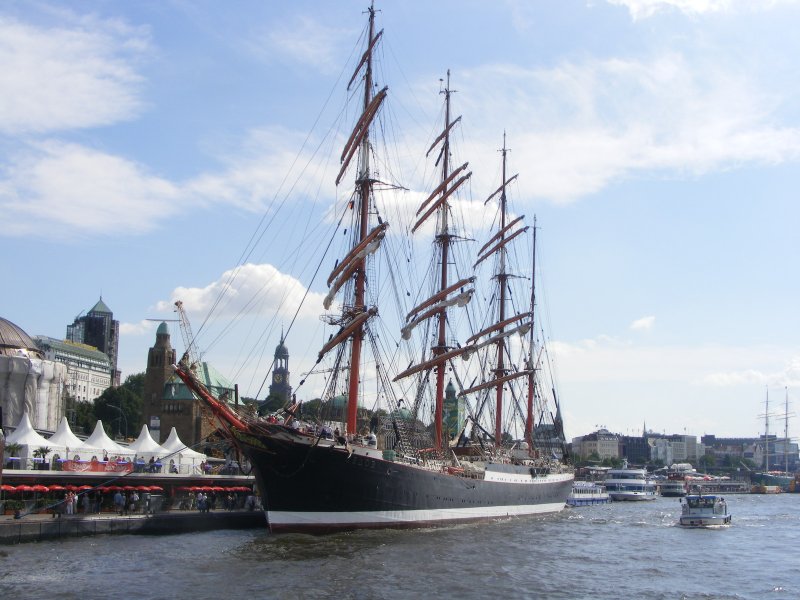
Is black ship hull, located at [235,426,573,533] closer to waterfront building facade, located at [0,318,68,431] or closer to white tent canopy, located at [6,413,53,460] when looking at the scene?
white tent canopy, located at [6,413,53,460]

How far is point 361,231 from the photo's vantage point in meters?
53.8

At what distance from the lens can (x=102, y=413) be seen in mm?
138375

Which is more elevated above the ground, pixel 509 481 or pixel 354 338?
pixel 354 338

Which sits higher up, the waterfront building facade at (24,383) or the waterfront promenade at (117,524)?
the waterfront building facade at (24,383)

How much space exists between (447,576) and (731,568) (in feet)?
48.2

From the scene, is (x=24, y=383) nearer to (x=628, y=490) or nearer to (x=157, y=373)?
(x=157, y=373)

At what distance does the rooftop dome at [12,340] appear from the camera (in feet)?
324

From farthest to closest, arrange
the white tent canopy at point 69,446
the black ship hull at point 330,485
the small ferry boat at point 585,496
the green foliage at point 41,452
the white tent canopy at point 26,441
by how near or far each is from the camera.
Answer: the small ferry boat at point 585,496 < the white tent canopy at point 69,446 < the green foliage at point 41,452 < the white tent canopy at point 26,441 < the black ship hull at point 330,485

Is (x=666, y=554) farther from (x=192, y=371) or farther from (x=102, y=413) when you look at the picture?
(x=102, y=413)

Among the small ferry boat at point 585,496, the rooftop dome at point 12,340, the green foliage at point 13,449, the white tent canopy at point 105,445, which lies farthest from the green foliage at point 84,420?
the green foliage at point 13,449

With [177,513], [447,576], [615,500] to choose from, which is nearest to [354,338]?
[177,513]

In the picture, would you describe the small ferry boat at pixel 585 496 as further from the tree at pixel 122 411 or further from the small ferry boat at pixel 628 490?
the tree at pixel 122 411

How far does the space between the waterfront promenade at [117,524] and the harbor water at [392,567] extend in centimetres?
107

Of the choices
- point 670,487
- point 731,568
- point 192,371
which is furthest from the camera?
point 670,487
